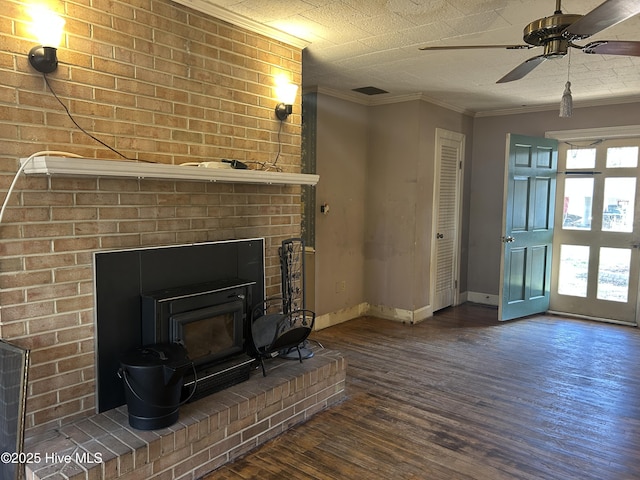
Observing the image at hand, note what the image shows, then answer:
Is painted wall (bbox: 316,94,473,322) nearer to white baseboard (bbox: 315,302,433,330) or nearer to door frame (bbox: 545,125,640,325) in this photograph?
white baseboard (bbox: 315,302,433,330)

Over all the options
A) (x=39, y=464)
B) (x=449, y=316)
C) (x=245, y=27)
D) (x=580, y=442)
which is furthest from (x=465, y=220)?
(x=39, y=464)

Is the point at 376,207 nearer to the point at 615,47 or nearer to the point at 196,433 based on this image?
the point at 615,47

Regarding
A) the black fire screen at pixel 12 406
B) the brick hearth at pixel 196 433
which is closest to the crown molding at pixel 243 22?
the black fire screen at pixel 12 406

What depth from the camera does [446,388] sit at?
3.41 metres

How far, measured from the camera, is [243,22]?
2.90 meters

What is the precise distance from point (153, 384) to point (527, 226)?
4489mm

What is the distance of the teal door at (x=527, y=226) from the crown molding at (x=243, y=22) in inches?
109

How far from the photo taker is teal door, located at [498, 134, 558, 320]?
5047mm

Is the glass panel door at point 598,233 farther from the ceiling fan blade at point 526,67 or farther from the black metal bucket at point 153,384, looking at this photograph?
the black metal bucket at point 153,384

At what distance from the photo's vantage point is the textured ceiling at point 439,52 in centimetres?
265

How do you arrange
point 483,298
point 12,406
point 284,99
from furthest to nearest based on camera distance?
1. point 483,298
2. point 284,99
3. point 12,406

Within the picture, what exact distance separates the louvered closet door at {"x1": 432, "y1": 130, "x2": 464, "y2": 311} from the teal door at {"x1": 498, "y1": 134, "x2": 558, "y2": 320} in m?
0.71

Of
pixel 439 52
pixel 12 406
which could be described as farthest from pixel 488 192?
pixel 12 406

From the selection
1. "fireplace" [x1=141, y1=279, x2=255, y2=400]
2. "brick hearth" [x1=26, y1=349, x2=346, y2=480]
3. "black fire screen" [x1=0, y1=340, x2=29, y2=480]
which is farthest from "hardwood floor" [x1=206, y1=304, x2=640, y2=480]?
"black fire screen" [x1=0, y1=340, x2=29, y2=480]
